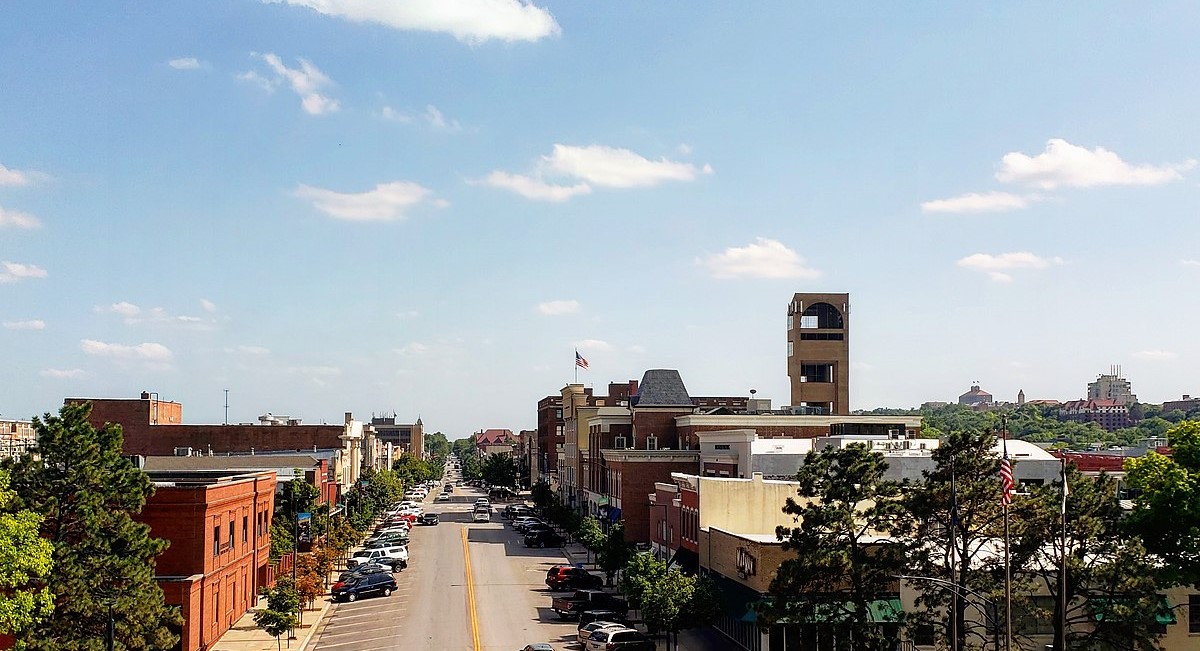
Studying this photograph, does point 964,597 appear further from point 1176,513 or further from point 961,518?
point 1176,513

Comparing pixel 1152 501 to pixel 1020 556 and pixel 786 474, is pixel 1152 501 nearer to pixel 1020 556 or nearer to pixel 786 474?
pixel 1020 556

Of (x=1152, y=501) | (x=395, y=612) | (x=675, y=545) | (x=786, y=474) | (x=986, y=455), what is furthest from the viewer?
(x=786, y=474)

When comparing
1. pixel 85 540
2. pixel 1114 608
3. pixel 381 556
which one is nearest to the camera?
pixel 85 540

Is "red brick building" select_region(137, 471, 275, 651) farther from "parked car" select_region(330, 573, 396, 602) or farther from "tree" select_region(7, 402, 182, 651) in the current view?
"parked car" select_region(330, 573, 396, 602)

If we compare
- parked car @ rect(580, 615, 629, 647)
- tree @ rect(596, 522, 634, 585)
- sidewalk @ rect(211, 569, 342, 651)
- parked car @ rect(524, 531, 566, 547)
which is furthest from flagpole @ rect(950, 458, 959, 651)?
parked car @ rect(524, 531, 566, 547)

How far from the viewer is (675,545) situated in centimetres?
7162

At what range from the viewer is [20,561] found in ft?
119

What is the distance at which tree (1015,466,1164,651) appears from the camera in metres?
42.8

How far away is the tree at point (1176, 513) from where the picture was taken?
46125mm

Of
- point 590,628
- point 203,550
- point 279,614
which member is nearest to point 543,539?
point 590,628

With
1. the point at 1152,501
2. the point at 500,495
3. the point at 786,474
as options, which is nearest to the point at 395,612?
the point at 786,474

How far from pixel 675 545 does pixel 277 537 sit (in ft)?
86.4

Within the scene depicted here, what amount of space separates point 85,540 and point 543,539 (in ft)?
215

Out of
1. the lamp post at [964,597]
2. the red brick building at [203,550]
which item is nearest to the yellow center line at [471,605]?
the red brick building at [203,550]
